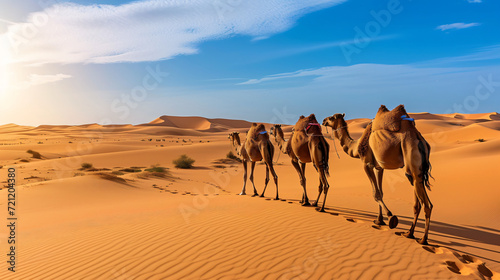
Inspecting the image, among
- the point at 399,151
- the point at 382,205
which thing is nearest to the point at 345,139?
the point at 382,205

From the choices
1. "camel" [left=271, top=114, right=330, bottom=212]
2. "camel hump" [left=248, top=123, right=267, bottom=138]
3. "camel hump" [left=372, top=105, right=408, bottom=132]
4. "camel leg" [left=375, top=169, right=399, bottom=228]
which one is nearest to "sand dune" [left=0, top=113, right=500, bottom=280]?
"camel leg" [left=375, top=169, right=399, bottom=228]

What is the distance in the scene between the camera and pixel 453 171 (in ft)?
51.4

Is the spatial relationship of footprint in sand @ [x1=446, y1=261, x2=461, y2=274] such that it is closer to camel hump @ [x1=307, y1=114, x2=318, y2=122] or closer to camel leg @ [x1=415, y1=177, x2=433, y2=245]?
camel leg @ [x1=415, y1=177, x2=433, y2=245]

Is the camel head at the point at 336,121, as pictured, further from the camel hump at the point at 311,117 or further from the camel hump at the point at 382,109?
the camel hump at the point at 382,109

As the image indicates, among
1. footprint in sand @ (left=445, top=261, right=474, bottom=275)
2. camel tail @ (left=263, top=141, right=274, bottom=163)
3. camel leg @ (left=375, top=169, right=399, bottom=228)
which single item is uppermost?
camel tail @ (left=263, top=141, right=274, bottom=163)

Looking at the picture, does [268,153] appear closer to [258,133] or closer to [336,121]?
[258,133]

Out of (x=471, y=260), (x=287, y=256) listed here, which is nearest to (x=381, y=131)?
(x=471, y=260)

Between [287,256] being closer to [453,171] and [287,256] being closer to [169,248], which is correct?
[169,248]

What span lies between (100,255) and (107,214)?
415cm

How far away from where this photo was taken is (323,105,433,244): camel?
22.2 ft

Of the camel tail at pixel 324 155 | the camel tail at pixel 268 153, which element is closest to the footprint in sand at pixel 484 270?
the camel tail at pixel 324 155

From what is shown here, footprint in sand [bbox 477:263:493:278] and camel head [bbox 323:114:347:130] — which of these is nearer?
footprint in sand [bbox 477:263:493:278]

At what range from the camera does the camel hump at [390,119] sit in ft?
24.1

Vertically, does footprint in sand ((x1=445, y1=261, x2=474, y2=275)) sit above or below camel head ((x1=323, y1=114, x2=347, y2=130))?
below
